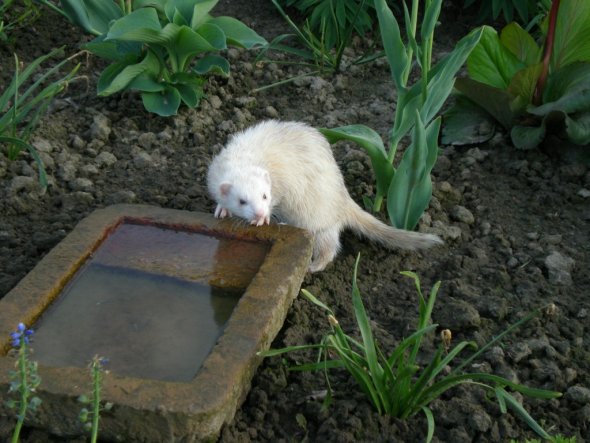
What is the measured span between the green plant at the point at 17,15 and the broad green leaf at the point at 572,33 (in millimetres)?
3159

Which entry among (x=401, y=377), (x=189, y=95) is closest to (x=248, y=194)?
(x=401, y=377)

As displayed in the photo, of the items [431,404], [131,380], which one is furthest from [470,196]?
[131,380]

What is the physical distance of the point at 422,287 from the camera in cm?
351

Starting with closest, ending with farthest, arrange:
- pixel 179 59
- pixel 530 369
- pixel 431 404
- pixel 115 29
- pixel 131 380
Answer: pixel 131 380 < pixel 431 404 < pixel 530 369 < pixel 115 29 < pixel 179 59

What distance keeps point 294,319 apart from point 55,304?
91 centimetres

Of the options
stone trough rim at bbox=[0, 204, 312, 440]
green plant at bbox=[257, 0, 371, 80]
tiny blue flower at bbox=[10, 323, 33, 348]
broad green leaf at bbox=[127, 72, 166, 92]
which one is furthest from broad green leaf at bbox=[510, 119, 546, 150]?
tiny blue flower at bbox=[10, 323, 33, 348]

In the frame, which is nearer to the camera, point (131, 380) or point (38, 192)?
point (131, 380)

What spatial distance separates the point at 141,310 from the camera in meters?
2.96

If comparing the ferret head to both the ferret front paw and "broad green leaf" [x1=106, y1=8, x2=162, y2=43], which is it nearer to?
the ferret front paw

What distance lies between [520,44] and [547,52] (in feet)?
0.93

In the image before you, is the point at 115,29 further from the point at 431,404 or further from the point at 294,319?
the point at 431,404

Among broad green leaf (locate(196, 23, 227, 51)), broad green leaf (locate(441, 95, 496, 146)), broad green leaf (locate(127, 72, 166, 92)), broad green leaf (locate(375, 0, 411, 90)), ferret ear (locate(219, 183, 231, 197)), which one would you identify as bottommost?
broad green leaf (locate(441, 95, 496, 146))

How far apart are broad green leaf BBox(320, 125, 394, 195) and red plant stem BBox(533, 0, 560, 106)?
41.7 inches

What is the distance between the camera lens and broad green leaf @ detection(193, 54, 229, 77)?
453cm
